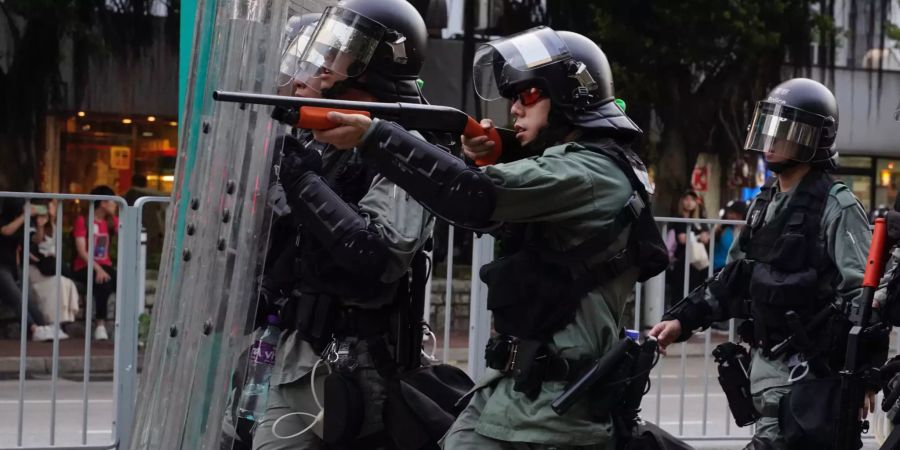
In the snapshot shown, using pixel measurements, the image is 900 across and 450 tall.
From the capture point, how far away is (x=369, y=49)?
405 cm

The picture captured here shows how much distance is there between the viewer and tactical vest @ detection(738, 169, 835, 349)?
5.07 m

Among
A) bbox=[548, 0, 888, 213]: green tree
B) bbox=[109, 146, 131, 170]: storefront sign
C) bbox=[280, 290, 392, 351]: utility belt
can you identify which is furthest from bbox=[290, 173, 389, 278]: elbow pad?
bbox=[109, 146, 131, 170]: storefront sign

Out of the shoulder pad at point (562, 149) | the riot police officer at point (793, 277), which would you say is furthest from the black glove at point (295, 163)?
the riot police officer at point (793, 277)

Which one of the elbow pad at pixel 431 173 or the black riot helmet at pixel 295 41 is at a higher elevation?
the black riot helmet at pixel 295 41

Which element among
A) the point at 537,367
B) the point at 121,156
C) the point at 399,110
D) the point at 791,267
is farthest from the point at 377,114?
the point at 121,156

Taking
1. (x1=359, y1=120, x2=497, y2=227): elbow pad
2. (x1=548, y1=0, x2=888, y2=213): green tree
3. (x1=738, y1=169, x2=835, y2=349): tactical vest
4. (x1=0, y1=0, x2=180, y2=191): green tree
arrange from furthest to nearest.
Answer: (x1=548, y1=0, x2=888, y2=213): green tree
(x1=0, y1=0, x2=180, y2=191): green tree
(x1=738, y1=169, x2=835, y2=349): tactical vest
(x1=359, y1=120, x2=497, y2=227): elbow pad

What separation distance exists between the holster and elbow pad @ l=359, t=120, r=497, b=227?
252cm

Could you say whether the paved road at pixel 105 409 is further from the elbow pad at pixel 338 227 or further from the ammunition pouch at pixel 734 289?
the elbow pad at pixel 338 227

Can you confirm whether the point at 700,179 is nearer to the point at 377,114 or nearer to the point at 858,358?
the point at 858,358

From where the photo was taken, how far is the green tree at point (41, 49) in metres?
14.6

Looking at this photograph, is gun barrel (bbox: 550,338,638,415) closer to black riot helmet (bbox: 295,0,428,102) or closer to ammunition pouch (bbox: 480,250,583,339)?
ammunition pouch (bbox: 480,250,583,339)

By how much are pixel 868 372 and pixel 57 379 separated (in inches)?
137

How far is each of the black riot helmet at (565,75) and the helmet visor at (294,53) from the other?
515mm

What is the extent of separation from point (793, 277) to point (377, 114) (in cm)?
237
